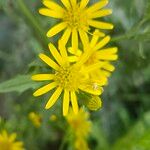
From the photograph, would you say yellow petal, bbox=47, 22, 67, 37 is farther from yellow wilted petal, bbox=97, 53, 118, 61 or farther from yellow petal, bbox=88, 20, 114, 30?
yellow wilted petal, bbox=97, 53, 118, 61

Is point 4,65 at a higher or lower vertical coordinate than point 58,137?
higher

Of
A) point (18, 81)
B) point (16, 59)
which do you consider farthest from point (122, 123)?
point (18, 81)

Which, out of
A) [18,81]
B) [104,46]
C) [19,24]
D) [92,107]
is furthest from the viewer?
[19,24]

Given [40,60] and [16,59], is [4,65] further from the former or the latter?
[40,60]

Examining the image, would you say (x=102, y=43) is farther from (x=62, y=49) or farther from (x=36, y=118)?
(x=36, y=118)

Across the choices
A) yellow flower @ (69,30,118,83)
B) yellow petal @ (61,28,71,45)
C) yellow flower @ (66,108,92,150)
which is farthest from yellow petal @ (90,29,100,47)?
yellow flower @ (66,108,92,150)

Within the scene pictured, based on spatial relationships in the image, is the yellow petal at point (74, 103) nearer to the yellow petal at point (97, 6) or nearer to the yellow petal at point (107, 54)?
the yellow petal at point (107, 54)
